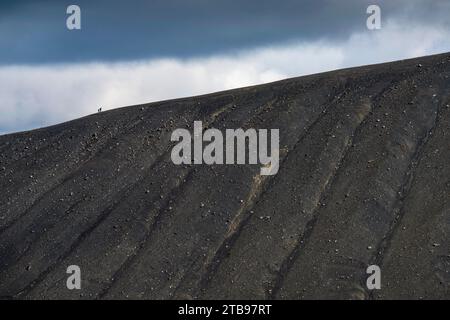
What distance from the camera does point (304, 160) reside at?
115 feet

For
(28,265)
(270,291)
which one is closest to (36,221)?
(28,265)

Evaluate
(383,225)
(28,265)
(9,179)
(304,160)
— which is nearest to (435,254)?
(383,225)

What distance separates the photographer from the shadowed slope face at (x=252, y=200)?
95.0ft

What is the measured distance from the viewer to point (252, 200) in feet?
109

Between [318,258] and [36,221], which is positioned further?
[36,221]

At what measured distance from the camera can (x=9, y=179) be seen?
39.7m

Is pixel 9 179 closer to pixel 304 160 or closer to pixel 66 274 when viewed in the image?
pixel 66 274

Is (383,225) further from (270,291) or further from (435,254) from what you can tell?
(270,291)

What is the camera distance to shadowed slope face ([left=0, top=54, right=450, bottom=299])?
28969 mm

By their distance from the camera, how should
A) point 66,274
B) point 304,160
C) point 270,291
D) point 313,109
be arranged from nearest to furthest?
point 270,291 → point 66,274 → point 304,160 → point 313,109

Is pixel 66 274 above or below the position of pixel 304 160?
below
